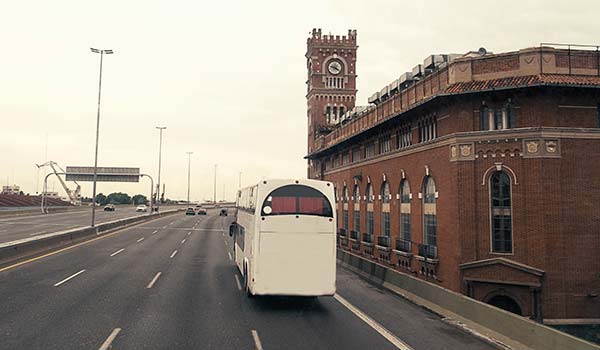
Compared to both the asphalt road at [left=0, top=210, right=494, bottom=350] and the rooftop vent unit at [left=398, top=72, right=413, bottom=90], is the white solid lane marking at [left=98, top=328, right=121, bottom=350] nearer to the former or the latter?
the asphalt road at [left=0, top=210, right=494, bottom=350]

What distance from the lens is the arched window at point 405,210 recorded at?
2795 cm

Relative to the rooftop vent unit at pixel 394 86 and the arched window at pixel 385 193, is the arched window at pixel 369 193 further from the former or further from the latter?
the rooftop vent unit at pixel 394 86

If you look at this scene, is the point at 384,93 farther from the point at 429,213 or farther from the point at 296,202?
the point at 296,202

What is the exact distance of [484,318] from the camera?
11.8 metres

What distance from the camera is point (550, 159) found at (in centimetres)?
2067

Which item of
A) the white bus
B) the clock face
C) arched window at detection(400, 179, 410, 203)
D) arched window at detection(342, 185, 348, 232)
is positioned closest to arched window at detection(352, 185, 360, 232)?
arched window at detection(342, 185, 348, 232)

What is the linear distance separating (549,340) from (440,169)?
1523cm

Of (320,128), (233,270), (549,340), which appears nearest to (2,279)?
(233,270)

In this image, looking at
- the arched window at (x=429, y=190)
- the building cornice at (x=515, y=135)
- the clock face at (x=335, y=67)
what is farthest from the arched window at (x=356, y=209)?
the clock face at (x=335, y=67)

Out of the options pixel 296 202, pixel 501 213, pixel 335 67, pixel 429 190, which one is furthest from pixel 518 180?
pixel 335 67

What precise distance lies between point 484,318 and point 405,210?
16734 millimetres

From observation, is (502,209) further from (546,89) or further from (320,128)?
(320,128)

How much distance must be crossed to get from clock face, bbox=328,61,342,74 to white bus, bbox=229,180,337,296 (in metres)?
51.5

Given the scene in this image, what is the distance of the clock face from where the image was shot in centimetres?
6300
